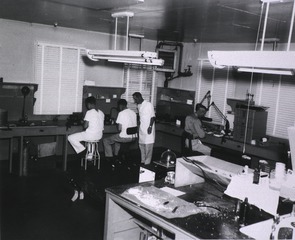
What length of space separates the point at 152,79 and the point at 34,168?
453 centimetres

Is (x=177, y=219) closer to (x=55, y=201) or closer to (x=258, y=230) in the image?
(x=258, y=230)

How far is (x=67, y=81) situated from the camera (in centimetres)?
823

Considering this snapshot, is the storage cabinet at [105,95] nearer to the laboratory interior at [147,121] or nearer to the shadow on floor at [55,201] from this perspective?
the laboratory interior at [147,121]

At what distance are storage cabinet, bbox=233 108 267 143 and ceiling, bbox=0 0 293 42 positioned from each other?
1594 millimetres

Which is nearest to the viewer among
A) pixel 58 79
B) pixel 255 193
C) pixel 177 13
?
pixel 255 193

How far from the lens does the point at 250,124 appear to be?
7.24m

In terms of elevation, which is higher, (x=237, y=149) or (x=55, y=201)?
(x=237, y=149)

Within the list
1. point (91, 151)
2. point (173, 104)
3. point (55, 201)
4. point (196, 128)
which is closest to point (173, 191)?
point (55, 201)

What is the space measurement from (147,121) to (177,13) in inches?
114

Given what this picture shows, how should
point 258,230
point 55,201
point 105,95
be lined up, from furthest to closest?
point 105,95, point 55,201, point 258,230

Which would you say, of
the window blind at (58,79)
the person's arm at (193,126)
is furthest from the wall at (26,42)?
the person's arm at (193,126)

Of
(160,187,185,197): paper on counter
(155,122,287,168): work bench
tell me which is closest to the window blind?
(155,122,287,168): work bench

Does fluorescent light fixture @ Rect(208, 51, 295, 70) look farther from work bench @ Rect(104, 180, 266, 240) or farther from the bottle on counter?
work bench @ Rect(104, 180, 266, 240)

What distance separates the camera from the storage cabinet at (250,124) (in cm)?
723
